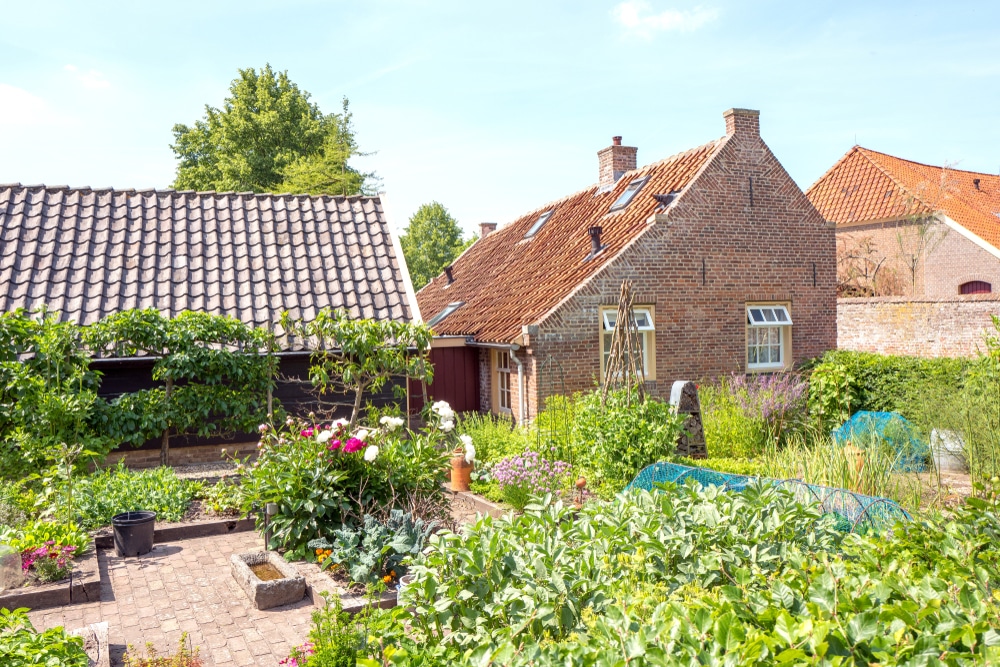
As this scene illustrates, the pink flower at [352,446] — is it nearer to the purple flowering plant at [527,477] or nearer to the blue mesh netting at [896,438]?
the purple flowering plant at [527,477]

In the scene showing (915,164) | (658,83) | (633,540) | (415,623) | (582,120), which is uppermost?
(915,164)

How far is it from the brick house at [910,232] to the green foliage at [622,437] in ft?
59.4

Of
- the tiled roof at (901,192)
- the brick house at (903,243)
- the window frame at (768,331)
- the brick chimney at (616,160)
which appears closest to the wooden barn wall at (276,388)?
the window frame at (768,331)

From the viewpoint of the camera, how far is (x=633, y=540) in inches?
149

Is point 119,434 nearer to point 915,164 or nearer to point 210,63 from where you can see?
point 210,63

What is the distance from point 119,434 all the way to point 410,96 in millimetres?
5778

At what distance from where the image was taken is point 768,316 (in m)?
15.1

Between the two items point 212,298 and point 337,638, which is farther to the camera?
point 212,298

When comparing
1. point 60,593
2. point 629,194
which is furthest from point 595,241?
point 60,593

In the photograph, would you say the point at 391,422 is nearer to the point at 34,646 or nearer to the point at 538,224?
the point at 34,646

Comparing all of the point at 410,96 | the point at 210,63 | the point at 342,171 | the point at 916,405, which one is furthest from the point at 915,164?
the point at 210,63

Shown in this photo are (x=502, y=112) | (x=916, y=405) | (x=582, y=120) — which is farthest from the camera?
(x=582, y=120)

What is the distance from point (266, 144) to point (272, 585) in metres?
29.1

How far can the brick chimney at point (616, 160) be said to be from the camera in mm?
17984
